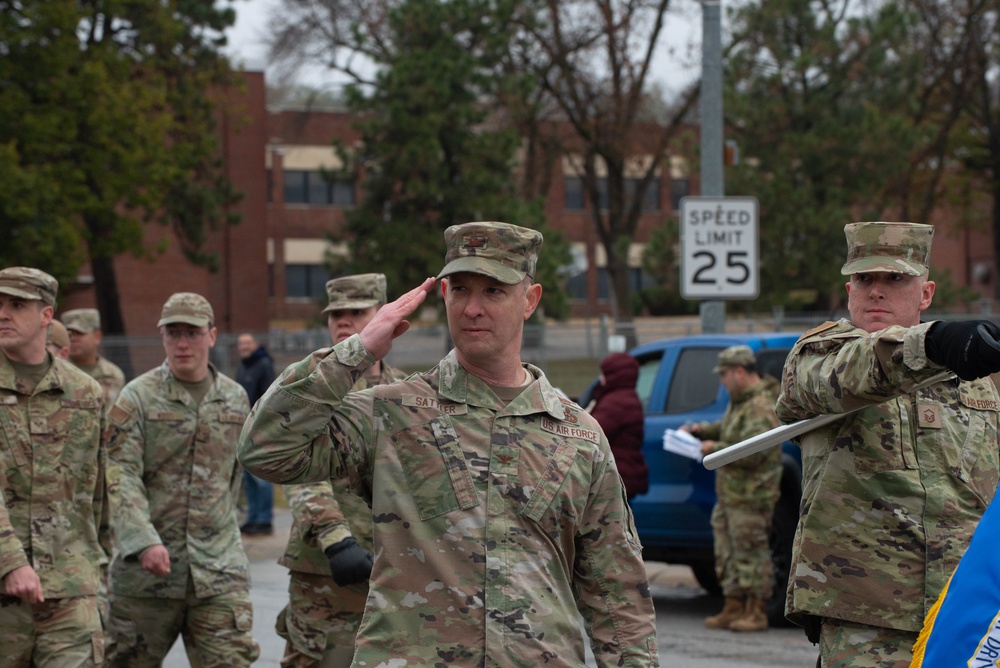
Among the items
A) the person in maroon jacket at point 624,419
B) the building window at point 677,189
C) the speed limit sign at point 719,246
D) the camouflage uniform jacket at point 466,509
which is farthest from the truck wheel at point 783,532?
the building window at point 677,189

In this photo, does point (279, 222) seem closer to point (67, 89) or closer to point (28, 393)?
point (67, 89)

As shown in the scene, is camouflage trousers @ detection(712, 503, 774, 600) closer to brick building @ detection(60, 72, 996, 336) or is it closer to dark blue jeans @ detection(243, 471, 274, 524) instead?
dark blue jeans @ detection(243, 471, 274, 524)

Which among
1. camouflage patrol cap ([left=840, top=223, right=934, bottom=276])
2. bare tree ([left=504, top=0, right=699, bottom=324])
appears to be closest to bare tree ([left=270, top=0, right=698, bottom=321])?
bare tree ([left=504, top=0, right=699, bottom=324])

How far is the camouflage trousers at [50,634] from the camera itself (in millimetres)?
5582

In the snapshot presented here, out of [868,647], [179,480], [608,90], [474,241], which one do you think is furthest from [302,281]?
[474,241]

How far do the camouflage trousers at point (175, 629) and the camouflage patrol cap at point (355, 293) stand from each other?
149 centimetres

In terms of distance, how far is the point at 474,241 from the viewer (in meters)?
3.60

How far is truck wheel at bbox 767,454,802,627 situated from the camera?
9523 mm

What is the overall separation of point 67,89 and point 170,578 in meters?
25.4

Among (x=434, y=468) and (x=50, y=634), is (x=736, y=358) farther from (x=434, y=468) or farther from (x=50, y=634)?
(x=434, y=468)

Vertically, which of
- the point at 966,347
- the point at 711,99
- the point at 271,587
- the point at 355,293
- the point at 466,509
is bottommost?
the point at 271,587

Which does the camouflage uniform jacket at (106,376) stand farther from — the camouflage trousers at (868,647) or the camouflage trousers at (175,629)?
the camouflage trousers at (868,647)

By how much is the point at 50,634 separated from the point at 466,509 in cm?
293

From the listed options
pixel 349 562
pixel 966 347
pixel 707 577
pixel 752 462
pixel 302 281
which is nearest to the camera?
pixel 966 347
